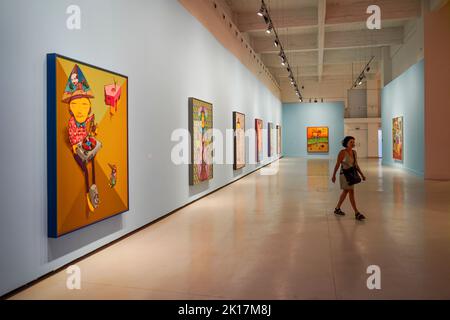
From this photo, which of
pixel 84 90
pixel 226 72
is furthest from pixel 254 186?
pixel 84 90

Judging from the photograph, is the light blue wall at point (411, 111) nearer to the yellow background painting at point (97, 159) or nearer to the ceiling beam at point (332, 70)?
the ceiling beam at point (332, 70)

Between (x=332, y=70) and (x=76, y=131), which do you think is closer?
(x=76, y=131)

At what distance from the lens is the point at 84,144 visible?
4.68 metres

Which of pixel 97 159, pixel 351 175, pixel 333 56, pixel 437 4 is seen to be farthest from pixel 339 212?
pixel 333 56

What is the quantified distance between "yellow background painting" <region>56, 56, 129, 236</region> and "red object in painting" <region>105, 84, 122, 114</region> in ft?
0.20

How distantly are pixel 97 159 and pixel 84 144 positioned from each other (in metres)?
0.35

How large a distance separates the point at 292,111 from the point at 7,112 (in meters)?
29.6

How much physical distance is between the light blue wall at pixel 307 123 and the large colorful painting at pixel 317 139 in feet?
1.06

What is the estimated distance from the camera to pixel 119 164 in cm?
555

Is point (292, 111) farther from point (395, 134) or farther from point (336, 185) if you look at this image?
point (336, 185)

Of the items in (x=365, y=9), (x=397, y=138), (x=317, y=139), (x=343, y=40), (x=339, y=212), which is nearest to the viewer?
(x=339, y=212)

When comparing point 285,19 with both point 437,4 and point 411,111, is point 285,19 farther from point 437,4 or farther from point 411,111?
point 411,111

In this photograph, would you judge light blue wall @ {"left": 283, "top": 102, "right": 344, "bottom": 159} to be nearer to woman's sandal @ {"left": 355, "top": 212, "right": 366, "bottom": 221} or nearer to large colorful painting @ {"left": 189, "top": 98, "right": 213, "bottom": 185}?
large colorful painting @ {"left": 189, "top": 98, "right": 213, "bottom": 185}
